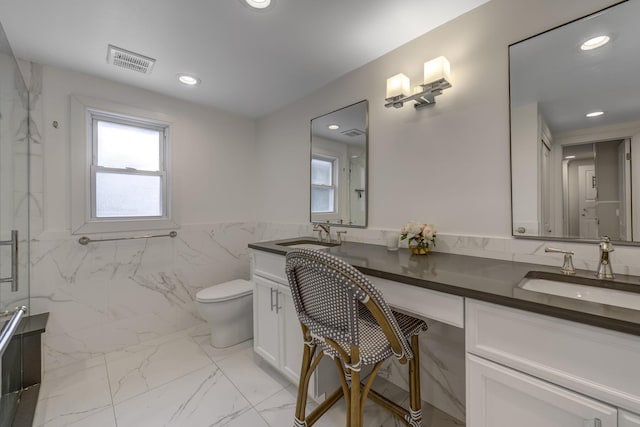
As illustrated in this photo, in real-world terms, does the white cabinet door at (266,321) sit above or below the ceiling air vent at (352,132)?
below

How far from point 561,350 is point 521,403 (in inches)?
8.7

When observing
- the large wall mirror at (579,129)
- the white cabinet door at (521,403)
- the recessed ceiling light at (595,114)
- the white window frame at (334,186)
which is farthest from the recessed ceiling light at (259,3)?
the white cabinet door at (521,403)

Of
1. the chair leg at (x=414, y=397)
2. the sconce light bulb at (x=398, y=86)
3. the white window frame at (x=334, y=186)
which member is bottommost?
the chair leg at (x=414, y=397)

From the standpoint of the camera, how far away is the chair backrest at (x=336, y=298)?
882 millimetres

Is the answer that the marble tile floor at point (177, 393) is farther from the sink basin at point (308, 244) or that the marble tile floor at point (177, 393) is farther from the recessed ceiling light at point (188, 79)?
the recessed ceiling light at point (188, 79)

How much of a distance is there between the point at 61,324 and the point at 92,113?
164cm

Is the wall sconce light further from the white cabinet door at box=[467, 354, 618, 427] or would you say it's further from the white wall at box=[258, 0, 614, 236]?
the white cabinet door at box=[467, 354, 618, 427]

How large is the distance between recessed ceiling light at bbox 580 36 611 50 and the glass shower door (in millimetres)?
2773

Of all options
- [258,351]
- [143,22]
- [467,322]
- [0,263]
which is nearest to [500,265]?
[467,322]

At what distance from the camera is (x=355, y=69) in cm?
200

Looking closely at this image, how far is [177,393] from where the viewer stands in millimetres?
1675

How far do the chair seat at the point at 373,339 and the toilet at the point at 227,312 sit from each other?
4.18ft

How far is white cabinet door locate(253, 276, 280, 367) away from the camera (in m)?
1.71

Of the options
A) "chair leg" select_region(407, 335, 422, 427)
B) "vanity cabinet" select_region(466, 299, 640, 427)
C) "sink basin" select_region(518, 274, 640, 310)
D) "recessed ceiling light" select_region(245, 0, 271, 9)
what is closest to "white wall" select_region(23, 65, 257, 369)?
"recessed ceiling light" select_region(245, 0, 271, 9)
